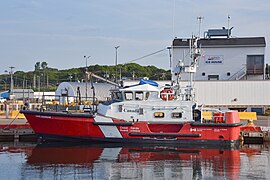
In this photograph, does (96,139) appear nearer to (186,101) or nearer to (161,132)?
(161,132)

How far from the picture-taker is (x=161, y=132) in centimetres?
2469

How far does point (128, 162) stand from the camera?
786 inches

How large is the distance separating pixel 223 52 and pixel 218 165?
2620 cm

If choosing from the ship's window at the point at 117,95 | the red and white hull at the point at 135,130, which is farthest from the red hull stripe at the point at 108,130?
the ship's window at the point at 117,95

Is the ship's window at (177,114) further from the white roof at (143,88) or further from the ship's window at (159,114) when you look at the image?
the white roof at (143,88)

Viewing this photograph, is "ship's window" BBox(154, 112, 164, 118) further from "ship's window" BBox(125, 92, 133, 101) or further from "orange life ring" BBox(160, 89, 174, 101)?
"ship's window" BBox(125, 92, 133, 101)

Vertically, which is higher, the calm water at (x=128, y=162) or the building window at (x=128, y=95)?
the building window at (x=128, y=95)

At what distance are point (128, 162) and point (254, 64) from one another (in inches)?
1082

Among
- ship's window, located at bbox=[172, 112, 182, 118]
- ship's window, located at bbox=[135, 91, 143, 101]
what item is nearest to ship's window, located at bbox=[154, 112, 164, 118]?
ship's window, located at bbox=[172, 112, 182, 118]

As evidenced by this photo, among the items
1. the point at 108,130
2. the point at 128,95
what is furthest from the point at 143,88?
the point at 108,130

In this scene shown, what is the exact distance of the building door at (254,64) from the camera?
4412cm

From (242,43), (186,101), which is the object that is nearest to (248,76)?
(242,43)

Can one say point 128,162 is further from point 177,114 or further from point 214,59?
point 214,59

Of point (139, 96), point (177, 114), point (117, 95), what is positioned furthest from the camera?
point (117, 95)
